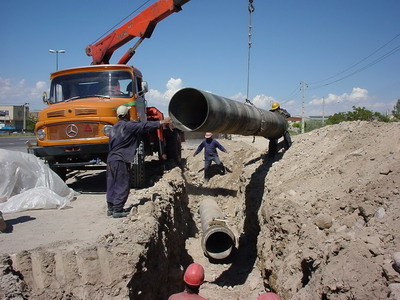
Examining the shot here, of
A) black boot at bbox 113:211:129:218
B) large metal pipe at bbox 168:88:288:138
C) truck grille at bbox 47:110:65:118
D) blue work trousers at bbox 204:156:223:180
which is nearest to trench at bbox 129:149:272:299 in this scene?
black boot at bbox 113:211:129:218

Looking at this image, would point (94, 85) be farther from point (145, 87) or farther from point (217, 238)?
point (217, 238)

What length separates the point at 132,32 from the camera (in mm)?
8789

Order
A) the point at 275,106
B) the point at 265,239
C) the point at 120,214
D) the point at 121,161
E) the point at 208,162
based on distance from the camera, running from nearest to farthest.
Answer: the point at 120,214 < the point at 121,161 < the point at 265,239 < the point at 275,106 < the point at 208,162

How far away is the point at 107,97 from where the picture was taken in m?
7.45

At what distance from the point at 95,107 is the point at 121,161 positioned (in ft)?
6.58

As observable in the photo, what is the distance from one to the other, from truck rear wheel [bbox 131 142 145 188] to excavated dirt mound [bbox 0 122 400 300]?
0.36 m

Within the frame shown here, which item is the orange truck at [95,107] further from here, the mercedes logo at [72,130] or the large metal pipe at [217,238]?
the large metal pipe at [217,238]

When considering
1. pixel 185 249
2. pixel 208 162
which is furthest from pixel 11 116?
pixel 185 249

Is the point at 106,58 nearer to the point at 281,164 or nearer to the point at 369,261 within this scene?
the point at 281,164

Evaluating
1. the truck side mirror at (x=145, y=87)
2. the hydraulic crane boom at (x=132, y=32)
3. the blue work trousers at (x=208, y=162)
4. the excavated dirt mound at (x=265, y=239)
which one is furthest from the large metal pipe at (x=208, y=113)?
the blue work trousers at (x=208, y=162)

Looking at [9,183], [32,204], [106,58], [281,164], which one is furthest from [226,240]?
[106,58]

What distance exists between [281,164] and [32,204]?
16.4ft

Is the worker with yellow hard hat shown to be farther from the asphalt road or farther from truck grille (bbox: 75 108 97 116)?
the asphalt road

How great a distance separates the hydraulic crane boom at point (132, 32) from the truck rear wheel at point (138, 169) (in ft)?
9.59
